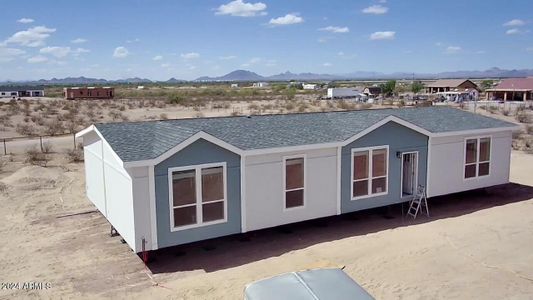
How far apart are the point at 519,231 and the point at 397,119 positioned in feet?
15.0

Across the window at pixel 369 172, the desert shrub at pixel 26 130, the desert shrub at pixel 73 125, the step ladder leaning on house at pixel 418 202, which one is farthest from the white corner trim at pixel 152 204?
the desert shrub at pixel 26 130

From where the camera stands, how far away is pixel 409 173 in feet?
51.0

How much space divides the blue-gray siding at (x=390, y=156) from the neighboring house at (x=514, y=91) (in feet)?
199

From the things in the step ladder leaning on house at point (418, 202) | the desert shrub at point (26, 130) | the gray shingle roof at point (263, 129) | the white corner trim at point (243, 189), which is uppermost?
the gray shingle roof at point (263, 129)

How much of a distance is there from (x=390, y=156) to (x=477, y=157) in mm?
3985

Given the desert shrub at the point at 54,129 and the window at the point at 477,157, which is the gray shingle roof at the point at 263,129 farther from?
the desert shrub at the point at 54,129

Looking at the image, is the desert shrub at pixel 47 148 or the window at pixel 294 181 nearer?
the window at pixel 294 181

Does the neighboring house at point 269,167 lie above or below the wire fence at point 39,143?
above

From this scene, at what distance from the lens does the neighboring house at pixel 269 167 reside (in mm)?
11281

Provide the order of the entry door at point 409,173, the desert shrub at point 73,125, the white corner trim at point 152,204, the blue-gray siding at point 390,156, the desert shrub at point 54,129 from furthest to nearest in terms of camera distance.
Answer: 1. the desert shrub at point 73,125
2. the desert shrub at point 54,129
3. the entry door at point 409,173
4. the blue-gray siding at point 390,156
5. the white corner trim at point 152,204

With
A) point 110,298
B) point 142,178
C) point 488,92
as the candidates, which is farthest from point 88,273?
point 488,92

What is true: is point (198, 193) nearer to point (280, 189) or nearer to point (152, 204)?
point (152, 204)

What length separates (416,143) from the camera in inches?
599

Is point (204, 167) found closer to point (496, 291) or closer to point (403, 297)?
point (403, 297)
